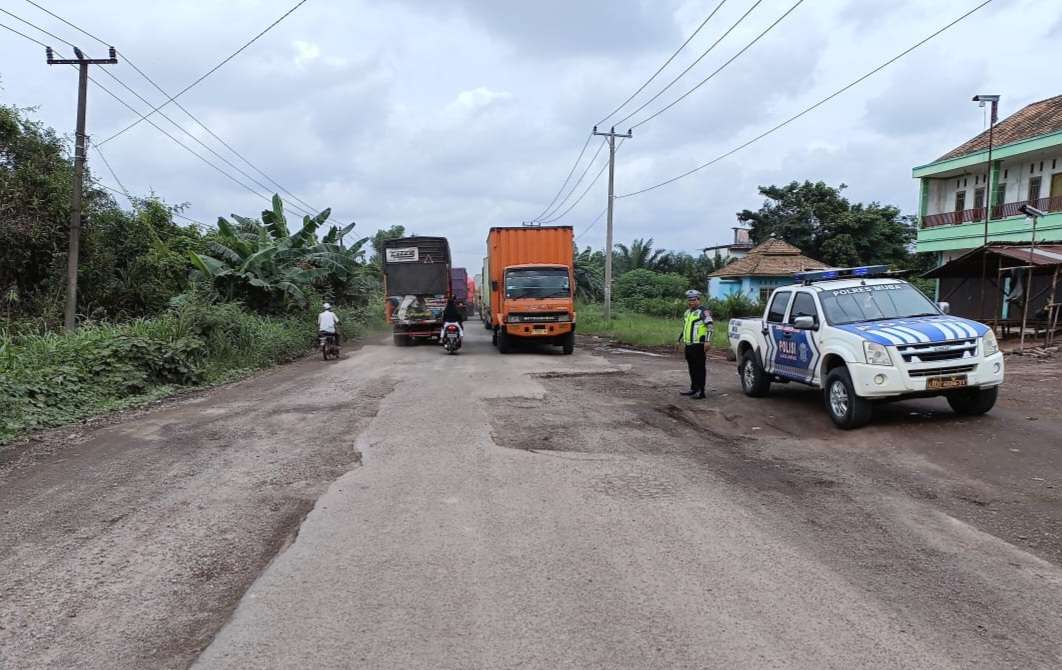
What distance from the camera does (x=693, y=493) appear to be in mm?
6004

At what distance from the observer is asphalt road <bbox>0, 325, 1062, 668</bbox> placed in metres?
3.49

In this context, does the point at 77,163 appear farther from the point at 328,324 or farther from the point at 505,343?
the point at 505,343

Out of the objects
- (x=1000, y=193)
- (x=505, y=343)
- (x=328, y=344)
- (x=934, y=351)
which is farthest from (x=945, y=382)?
(x=1000, y=193)

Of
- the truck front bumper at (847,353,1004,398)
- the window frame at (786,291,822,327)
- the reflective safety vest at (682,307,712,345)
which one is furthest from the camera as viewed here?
the reflective safety vest at (682,307,712,345)

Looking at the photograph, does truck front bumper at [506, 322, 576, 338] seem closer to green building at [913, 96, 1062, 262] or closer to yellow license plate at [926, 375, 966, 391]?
yellow license plate at [926, 375, 966, 391]

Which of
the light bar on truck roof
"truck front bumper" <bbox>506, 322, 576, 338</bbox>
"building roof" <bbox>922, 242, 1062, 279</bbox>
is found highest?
"building roof" <bbox>922, 242, 1062, 279</bbox>

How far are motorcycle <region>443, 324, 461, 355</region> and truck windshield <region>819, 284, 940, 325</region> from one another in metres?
11.6

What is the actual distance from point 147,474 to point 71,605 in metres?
3.03

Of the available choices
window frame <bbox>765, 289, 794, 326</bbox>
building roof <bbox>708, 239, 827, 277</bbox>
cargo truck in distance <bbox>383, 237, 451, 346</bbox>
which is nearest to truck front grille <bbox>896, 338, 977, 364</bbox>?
window frame <bbox>765, 289, 794, 326</bbox>

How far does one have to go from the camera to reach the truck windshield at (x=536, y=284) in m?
19.3

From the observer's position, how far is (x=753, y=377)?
436 inches

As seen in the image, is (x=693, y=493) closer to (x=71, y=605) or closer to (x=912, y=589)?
(x=912, y=589)

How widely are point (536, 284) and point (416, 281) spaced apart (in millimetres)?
5124

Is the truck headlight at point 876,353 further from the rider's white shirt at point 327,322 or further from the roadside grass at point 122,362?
the rider's white shirt at point 327,322
